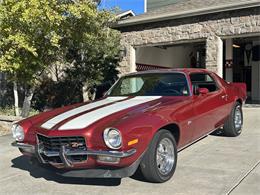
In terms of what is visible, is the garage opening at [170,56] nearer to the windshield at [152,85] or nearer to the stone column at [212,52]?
the stone column at [212,52]

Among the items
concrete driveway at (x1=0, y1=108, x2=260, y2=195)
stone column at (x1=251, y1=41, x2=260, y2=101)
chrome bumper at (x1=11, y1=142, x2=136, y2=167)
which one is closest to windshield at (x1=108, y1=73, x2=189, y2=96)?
concrete driveway at (x1=0, y1=108, x2=260, y2=195)

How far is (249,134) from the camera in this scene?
8.66 meters

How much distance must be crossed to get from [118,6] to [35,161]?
8.64 meters

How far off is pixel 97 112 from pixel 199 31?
28.7 ft

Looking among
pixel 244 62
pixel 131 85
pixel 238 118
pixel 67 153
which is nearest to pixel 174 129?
pixel 67 153

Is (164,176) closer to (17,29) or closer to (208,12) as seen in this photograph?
(17,29)

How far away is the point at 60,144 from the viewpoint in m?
5.04

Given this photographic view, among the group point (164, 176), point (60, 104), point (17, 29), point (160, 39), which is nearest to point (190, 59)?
point (160, 39)

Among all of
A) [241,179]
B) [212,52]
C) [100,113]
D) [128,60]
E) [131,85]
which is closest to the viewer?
[241,179]

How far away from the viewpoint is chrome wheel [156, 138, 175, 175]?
210 inches

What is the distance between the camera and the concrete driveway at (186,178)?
5121 millimetres

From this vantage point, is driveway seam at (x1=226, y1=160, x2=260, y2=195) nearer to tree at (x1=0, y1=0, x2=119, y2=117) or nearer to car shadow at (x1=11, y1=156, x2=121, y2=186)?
car shadow at (x1=11, y1=156, x2=121, y2=186)

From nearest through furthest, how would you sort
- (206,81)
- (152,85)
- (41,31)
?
(152,85)
(206,81)
(41,31)

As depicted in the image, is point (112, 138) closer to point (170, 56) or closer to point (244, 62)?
point (244, 62)
